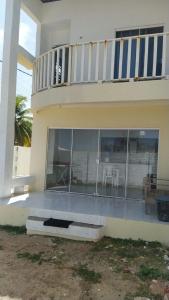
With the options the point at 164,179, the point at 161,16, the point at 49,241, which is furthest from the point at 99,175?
the point at 161,16

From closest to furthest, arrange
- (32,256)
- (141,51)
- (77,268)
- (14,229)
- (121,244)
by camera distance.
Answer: (77,268) < (32,256) < (121,244) < (14,229) < (141,51)

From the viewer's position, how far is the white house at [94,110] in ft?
22.7

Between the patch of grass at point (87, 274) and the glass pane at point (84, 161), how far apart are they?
4604mm

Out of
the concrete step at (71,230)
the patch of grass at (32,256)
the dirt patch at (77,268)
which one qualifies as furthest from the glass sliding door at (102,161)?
the patch of grass at (32,256)

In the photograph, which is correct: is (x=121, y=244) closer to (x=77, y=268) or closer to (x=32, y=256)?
(x=77, y=268)

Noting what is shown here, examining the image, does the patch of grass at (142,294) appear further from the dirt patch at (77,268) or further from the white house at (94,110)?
the white house at (94,110)

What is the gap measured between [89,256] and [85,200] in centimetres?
307

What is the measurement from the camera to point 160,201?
6.10 metres

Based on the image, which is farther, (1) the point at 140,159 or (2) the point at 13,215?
(1) the point at 140,159

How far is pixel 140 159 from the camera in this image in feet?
28.5

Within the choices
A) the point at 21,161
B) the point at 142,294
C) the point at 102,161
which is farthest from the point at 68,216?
the point at 21,161

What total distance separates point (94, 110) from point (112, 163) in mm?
1788

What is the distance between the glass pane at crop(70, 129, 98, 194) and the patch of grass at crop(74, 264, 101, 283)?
4604 mm

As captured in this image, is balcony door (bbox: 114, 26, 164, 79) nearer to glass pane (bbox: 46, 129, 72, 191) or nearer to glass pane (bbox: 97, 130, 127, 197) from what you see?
glass pane (bbox: 97, 130, 127, 197)
